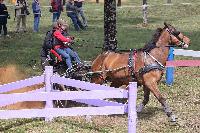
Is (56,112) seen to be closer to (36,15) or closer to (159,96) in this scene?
(159,96)

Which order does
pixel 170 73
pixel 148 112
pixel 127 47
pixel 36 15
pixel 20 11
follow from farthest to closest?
pixel 36 15 < pixel 20 11 < pixel 127 47 < pixel 170 73 < pixel 148 112

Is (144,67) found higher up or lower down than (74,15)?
higher up

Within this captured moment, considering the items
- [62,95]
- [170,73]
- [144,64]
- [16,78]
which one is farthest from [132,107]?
[16,78]

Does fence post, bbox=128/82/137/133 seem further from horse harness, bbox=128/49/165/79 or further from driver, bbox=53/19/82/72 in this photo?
driver, bbox=53/19/82/72

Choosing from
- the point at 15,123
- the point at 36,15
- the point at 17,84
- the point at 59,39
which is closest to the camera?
the point at 17,84

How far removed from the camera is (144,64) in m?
11.6

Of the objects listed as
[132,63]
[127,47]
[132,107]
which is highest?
[132,63]

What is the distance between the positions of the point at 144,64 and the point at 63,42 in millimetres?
2372

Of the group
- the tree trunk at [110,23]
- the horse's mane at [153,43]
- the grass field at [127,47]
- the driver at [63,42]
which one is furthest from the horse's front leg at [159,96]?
the tree trunk at [110,23]

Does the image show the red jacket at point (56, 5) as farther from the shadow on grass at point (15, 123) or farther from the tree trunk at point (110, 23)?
the shadow on grass at point (15, 123)

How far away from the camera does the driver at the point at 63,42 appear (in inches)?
494

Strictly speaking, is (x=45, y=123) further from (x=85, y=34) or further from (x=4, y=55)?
(x=85, y=34)

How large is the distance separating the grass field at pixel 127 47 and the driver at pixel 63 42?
1852 mm

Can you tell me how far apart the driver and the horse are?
0.94m
